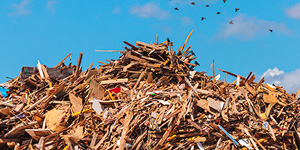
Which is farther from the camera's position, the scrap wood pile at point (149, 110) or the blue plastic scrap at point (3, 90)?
the blue plastic scrap at point (3, 90)

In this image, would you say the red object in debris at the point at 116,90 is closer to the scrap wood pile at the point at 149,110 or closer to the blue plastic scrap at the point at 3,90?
the scrap wood pile at the point at 149,110

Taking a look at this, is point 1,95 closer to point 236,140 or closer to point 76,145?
point 76,145

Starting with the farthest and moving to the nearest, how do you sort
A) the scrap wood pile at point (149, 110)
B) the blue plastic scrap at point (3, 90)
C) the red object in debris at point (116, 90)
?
the blue plastic scrap at point (3, 90)
the red object in debris at point (116, 90)
the scrap wood pile at point (149, 110)

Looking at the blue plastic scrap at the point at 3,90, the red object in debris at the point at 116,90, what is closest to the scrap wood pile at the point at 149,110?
the red object in debris at the point at 116,90

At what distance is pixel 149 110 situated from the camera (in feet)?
26.0

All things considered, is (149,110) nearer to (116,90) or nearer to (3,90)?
(116,90)

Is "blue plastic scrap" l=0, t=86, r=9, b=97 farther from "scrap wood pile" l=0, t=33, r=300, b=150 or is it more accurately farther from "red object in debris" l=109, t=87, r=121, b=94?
"red object in debris" l=109, t=87, r=121, b=94

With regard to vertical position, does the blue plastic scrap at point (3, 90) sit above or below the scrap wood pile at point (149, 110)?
above

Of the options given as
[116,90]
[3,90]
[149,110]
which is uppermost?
[3,90]

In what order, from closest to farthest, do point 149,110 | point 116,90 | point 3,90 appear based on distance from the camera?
point 149,110
point 116,90
point 3,90

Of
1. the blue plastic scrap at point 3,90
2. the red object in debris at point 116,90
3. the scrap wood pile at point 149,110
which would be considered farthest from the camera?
the blue plastic scrap at point 3,90

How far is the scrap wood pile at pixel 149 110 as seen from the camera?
302 inches

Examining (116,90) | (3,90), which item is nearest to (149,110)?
(116,90)

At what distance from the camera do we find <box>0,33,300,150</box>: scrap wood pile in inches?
302
